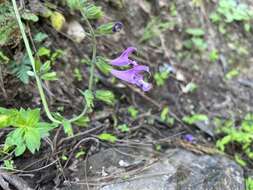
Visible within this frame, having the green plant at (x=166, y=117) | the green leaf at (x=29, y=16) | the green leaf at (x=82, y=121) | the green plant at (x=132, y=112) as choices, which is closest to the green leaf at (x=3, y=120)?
the green leaf at (x=82, y=121)

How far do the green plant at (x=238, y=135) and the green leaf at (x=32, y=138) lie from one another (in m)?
1.37

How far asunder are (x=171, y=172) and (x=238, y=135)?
0.72m

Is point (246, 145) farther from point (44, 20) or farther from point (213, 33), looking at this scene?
point (44, 20)

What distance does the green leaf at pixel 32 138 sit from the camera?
200 cm

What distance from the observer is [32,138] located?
2018 millimetres

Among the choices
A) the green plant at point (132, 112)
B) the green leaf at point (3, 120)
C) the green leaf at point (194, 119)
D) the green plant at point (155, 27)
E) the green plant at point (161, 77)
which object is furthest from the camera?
the green plant at point (155, 27)

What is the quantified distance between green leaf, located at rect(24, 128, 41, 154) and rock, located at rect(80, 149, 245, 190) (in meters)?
0.48

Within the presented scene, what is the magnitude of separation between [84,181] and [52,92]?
0.63 metres

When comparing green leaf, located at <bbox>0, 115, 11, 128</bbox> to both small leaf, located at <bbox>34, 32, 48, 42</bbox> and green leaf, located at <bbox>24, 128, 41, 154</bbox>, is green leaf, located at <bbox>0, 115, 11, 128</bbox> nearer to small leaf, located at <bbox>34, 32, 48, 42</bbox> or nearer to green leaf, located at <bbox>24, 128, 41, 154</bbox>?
green leaf, located at <bbox>24, 128, 41, 154</bbox>

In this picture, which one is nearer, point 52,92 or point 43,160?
point 43,160

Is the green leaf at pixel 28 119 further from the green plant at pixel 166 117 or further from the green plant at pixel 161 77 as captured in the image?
the green plant at pixel 161 77

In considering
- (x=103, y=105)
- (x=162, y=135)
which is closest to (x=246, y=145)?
(x=162, y=135)

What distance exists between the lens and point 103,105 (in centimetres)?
288

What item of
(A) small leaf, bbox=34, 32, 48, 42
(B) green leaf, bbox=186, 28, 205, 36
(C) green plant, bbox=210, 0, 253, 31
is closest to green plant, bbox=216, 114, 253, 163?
(B) green leaf, bbox=186, 28, 205, 36
